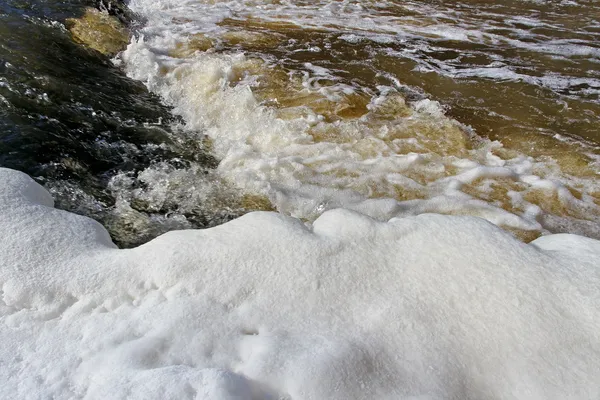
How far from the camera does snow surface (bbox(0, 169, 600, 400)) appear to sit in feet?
5.40

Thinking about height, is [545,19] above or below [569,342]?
below

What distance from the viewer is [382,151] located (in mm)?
4176

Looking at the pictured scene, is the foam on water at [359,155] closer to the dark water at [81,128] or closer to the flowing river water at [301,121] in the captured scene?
the flowing river water at [301,121]

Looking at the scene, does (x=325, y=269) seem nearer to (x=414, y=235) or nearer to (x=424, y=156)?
(x=414, y=235)

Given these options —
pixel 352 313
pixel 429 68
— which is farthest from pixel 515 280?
pixel 429 68

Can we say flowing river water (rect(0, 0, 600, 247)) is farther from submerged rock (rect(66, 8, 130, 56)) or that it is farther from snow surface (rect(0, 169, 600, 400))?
snow surface (rect(0, 169, 600, 400))

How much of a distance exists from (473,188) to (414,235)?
1.74m

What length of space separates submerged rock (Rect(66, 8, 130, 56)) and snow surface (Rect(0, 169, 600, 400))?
4.34 m

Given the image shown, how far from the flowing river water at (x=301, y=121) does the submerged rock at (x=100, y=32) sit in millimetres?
219

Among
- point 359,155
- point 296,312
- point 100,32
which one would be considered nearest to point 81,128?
point 359,155

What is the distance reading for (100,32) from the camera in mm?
6398

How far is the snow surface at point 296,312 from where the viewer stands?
1646 mm

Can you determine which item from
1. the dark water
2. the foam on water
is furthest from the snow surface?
the foam on water

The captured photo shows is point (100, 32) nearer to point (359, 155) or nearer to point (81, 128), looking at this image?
point (81, 128)
